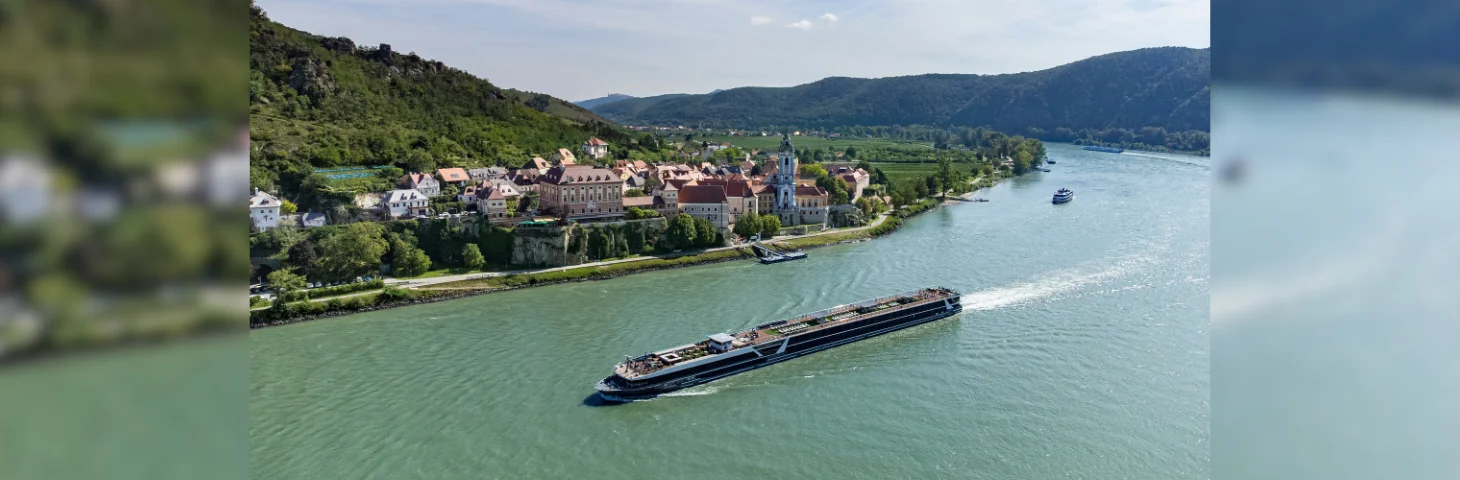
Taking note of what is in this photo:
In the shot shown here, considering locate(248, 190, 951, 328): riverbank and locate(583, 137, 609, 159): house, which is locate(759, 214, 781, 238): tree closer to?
locate(248, 190, 951, 328): riverbank

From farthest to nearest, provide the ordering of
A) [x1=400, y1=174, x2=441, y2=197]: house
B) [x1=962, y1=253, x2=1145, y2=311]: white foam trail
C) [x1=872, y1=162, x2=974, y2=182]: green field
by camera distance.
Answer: [x1=872, y1=162, x2=974, y2=182]: green field < [x1=400, y1=174, x2=441, y2=197]: house < [x1=962, y1=253, x2=1145, y2=311]: white foam trail

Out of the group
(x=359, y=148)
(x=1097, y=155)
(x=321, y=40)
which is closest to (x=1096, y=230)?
(x=359, y=148)

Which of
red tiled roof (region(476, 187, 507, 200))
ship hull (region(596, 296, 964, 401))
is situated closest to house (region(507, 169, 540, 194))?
red tiled roof (region(476, 187, 507, 200))

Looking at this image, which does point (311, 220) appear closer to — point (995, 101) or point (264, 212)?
point (264, 212)

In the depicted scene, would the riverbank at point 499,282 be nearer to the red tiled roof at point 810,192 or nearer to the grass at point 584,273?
the grass at point 584,273

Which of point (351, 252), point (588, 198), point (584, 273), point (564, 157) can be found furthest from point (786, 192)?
point (351, 252)
